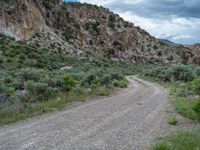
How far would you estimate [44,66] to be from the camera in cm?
5644

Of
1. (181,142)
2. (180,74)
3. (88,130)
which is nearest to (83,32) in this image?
(180,74)

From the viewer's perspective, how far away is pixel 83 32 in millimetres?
99938

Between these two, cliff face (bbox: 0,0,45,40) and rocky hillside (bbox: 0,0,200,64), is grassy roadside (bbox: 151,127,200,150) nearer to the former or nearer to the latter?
rocky hillside (bbox: 0,0,200,64)

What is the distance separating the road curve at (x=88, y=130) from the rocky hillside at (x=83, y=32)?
56.1 m

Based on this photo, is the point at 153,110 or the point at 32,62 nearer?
the point at 153,110

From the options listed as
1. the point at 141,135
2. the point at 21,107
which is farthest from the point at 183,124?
the point at 21,107

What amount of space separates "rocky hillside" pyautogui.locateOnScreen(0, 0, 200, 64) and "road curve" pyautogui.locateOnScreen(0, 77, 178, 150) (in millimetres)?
56052

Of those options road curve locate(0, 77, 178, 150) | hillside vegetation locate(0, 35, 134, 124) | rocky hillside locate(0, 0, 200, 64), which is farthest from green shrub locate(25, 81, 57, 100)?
rocky hillside locate(0, 0, 200, 64)

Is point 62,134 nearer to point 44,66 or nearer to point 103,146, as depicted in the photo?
point 103,146

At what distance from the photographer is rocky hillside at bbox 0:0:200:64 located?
74.7 meters

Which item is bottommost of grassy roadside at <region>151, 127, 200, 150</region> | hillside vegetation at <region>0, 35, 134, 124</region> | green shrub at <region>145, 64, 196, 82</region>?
green shrub at <region>145, 64, 196, 82</region>

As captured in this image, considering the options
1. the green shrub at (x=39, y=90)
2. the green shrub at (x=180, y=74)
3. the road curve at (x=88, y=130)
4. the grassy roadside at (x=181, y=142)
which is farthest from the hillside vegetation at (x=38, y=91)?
the green shrub at (x=180, y=74)

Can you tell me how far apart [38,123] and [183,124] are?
498cm

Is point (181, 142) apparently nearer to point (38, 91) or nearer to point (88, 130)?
point (88, 130)
